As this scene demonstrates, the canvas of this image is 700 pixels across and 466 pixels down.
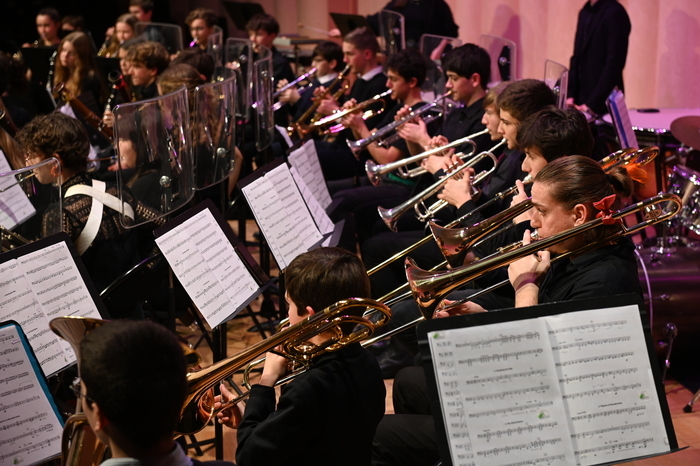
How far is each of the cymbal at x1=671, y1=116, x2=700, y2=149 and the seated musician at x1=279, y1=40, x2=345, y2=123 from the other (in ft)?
10.2

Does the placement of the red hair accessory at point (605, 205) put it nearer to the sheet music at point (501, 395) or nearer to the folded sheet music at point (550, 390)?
the folded sheet music at point (550, 390)

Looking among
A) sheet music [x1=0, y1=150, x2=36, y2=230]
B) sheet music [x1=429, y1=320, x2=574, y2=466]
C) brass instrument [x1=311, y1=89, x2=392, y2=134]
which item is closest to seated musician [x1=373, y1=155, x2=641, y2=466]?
sheet music [x1=429, y1=320, x2=574, y2=466]

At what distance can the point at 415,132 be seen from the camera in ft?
15.1

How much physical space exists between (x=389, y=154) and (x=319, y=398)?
322 cm

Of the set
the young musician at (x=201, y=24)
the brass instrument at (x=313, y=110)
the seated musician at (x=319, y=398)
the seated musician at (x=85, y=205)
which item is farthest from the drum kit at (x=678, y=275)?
the young musician at (x=201, y=24)

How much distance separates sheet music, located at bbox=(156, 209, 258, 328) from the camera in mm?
2490

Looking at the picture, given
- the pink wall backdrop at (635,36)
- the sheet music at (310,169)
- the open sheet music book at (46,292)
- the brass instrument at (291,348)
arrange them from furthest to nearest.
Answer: the pink wall backdrop at (635,36)
the sheet music at (310,169)
the open sheet music book at (46,292)
the brass instrument at (291,348)

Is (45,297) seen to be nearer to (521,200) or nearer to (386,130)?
(521,200)

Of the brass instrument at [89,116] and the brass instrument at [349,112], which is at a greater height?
the brass instrument at [89,116]

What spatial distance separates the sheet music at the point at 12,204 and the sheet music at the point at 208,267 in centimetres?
54

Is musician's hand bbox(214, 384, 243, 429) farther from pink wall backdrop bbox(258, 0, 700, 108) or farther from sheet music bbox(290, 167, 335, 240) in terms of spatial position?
pink wall backdrop bbox(258, 0, 700, 108)

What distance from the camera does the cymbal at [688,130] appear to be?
3.92 metres

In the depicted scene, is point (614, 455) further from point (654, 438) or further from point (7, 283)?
point (7, 283)

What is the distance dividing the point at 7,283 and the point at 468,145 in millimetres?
2691
